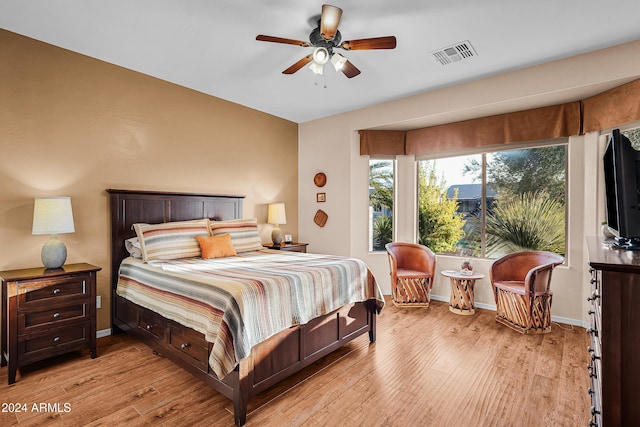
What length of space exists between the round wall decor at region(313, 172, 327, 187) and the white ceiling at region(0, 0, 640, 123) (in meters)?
1.66

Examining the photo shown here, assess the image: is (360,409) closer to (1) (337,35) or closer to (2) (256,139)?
(1) (337,35)

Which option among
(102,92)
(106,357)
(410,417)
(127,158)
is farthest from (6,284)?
(410,417)

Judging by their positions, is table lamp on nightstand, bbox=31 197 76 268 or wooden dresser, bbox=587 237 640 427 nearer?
wooden dresser, bbox=587 237 640 427

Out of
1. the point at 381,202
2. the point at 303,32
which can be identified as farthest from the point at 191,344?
the point at 381,202

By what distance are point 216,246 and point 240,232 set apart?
48cm

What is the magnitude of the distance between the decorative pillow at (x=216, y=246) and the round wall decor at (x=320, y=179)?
2.04 m

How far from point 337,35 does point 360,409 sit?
2.76 meters

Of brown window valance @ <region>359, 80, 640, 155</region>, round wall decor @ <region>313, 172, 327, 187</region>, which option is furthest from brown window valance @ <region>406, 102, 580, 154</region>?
round wall decor @ <region>313, 172, 327, 187</region>

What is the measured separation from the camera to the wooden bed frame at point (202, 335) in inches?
80.4

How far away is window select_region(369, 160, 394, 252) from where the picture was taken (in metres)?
5.00

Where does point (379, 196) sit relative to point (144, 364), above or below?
above

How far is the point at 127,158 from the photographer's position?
11.3 ft

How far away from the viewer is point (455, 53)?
308 centimetres

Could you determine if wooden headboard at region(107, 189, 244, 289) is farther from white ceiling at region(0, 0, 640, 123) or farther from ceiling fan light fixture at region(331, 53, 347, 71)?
ceiling fan light fixture at region(331, 53, 347, 71)
